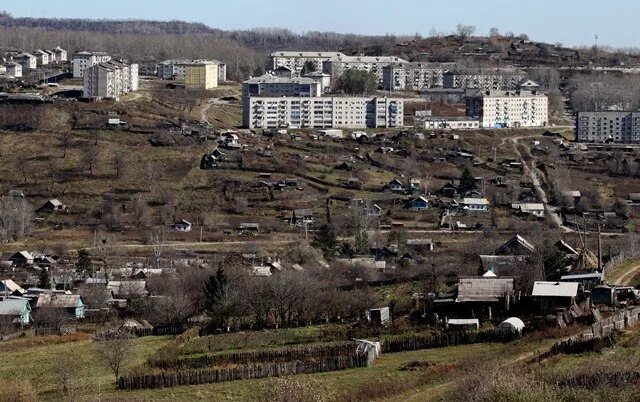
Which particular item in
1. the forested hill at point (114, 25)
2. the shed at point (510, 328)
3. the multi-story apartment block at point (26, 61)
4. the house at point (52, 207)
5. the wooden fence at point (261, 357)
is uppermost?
the forested hill at point (114, 25)

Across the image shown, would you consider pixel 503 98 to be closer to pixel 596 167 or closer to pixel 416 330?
pixel 596 167

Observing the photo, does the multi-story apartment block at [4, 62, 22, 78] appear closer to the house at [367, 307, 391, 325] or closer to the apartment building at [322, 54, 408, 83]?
the apartment building at [322, 54, 408, 83]

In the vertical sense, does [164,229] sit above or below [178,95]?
below

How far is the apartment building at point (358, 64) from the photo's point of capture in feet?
226

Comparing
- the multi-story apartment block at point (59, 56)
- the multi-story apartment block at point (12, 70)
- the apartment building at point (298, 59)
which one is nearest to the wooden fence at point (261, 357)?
the multi-story apartment block at point (12, 70)

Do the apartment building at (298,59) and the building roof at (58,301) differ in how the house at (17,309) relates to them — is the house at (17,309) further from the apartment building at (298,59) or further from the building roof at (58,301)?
the apartment building at (298,59)

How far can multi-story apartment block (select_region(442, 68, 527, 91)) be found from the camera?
65.8 m

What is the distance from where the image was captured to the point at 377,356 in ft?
49.0

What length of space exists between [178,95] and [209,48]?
3052 cm

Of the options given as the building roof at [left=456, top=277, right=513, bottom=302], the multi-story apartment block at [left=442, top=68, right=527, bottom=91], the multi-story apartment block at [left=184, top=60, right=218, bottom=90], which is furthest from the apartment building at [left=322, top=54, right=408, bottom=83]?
the building roof at [left=456, top=277, right=513, bottom=302]

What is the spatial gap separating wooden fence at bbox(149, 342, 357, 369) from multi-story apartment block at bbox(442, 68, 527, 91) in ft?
167

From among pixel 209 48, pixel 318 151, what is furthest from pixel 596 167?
pixel 209 48

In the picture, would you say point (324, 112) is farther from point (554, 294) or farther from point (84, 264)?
point (554, 294)

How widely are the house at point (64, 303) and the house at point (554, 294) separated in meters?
8.96
